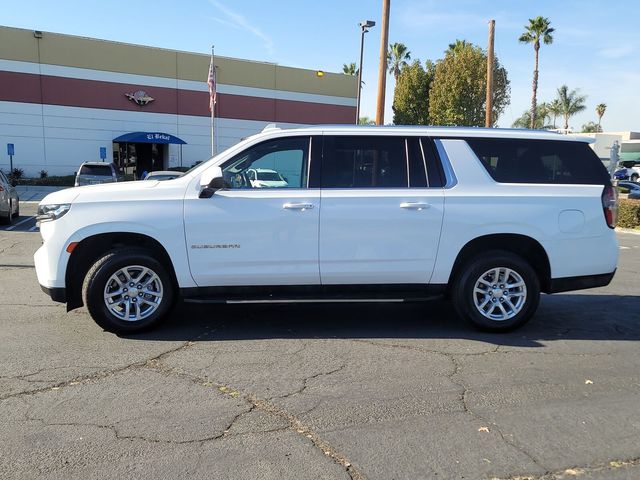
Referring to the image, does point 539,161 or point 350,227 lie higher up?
point 539,161

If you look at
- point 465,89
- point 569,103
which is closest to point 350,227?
point 465,89

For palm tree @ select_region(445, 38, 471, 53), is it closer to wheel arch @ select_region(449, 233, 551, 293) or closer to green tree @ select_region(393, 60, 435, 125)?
green tree @ select_region(393, 60, 435, 125)

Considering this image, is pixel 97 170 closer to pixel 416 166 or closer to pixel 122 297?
pixel 122 297

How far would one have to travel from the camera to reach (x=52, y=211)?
524 cm

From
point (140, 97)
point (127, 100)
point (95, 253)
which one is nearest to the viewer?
point (95, 253)

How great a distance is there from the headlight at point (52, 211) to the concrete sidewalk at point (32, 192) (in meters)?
21.5

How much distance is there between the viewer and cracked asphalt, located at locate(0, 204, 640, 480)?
10.3 feet

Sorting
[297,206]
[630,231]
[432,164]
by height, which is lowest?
[630,231]

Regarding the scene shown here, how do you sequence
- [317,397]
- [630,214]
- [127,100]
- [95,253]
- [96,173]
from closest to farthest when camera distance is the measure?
1. [317,397]
2. [95,253]
3. [630,214]
4. [96,173]
5. [127,100]

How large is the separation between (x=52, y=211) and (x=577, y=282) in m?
5.29

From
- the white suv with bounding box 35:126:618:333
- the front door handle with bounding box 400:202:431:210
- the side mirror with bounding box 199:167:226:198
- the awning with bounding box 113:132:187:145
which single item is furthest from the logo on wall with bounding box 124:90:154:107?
the front door handle with bounding box 400:202:431:210

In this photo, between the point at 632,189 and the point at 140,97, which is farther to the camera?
the point at 140,97

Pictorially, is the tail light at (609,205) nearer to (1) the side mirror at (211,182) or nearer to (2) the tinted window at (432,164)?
(2) the tinted window at (432,164)

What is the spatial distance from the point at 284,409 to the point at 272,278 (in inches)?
68.3
